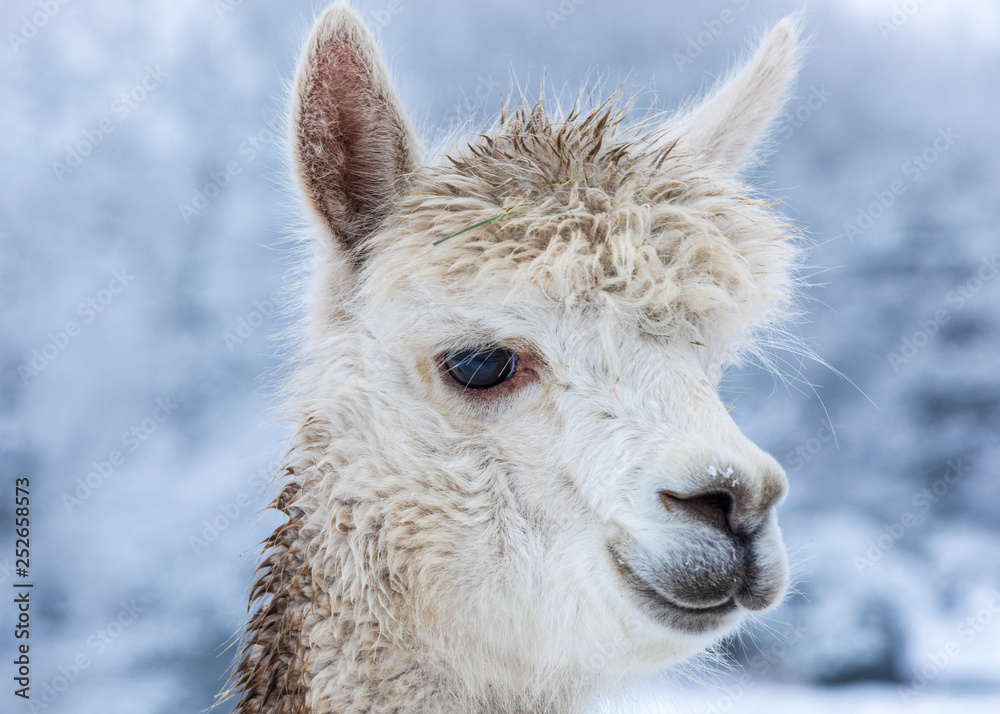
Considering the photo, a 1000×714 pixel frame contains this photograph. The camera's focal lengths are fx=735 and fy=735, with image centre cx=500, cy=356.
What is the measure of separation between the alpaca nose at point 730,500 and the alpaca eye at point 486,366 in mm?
549

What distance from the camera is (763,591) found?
1.70 metres

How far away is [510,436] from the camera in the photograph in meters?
1.96

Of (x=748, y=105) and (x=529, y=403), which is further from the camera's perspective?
(x=748, y=105)

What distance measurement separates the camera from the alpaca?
1.74 meters

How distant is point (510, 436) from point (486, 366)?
0.66ft

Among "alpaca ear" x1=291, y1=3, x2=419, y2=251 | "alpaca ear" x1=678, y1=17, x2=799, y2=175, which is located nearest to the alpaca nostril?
"alpaca ear" x1=291, y1=3, x2=419, y2=251

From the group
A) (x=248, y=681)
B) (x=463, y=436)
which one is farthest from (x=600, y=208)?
(x=248, y=681)


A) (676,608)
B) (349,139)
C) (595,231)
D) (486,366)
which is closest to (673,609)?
(676,608)

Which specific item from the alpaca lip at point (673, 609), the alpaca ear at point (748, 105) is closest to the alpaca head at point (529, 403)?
the alpaca lip at point (673, 609)

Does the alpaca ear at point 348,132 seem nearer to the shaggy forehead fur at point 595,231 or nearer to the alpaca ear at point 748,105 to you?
the shaggy forehead fur at point 595,231

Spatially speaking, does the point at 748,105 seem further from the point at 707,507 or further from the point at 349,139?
the point at 707,507

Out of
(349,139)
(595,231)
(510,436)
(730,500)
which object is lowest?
(730,500)

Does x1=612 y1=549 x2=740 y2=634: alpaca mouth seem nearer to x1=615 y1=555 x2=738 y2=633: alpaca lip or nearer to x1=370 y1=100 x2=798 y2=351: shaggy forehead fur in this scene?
x1=615 y1=555 x2=738 y2=633: alpaca lip

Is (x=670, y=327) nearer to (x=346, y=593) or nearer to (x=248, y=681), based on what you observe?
(x=346, y=593)
